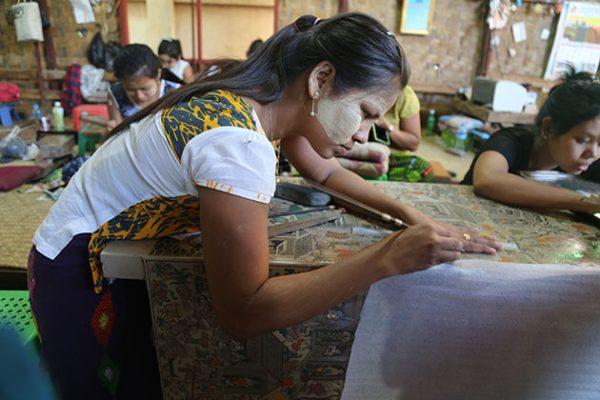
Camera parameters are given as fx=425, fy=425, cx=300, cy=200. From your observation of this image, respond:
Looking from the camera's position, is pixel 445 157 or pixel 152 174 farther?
pixel 445 157

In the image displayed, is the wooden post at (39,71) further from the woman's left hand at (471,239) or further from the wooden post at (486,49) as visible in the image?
the woman's left hand at (471,239)

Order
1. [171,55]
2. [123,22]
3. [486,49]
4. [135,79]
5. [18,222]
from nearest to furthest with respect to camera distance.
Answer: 1. [18,222]
2. [135,79]
3. [171,55]
4. [123,22]
5. [486,49]

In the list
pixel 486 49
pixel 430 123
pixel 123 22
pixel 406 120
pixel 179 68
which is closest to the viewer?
pixel 406 120

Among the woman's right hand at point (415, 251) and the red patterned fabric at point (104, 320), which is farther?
the red patterned fabric at point (104, 320)

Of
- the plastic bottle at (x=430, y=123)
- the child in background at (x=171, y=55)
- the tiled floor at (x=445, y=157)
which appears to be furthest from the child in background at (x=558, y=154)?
the plastic bottle at (x=430, y=123)

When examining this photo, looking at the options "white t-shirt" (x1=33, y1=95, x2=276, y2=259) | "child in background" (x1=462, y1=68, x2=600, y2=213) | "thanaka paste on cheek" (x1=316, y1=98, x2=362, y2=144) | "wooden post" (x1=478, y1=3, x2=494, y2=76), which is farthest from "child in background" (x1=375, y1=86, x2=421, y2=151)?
"wooden post" (x1=478, y1=3, x2=494, y2=76)

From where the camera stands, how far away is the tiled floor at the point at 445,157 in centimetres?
383

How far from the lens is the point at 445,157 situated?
4.16 m

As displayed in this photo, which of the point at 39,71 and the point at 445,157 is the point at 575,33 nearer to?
the point at 445,157

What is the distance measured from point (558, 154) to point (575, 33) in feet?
15.1

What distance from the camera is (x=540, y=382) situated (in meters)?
0.90

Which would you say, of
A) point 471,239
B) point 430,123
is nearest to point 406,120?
point 471,239

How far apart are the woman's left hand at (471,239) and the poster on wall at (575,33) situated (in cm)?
473

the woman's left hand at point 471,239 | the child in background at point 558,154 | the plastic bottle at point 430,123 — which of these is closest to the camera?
the woman's left hand at point 471,239
